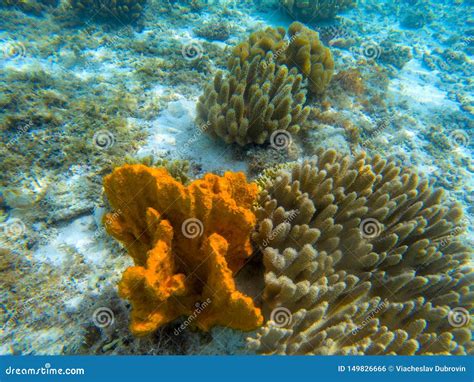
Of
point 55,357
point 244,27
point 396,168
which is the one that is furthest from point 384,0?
point 55,357

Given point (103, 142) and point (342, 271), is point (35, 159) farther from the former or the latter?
point (342, 271)

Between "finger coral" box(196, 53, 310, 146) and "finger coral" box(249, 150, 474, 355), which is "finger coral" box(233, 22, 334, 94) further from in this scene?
"finger coral" box(249, 150, 474, 355)

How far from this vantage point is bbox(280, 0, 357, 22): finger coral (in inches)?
419

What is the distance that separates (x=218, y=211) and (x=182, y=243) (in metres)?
0.48

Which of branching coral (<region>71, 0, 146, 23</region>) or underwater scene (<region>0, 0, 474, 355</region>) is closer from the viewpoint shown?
underwater scene (<region>0, 0, 474, 355</region>)

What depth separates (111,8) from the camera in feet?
29.4

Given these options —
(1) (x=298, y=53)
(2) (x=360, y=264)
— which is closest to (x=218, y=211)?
(2) (x=360, y=264)

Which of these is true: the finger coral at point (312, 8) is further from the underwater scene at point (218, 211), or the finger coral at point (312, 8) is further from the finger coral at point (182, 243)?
the finger coral at point (182, 243)

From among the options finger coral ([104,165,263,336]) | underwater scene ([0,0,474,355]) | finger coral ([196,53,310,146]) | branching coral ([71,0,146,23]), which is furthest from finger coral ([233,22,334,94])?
branching coral ([71,0,146,23])

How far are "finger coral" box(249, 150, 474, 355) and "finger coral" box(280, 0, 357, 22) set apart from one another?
9.60 meters

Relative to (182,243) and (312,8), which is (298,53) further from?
(312,8)

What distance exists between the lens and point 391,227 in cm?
343

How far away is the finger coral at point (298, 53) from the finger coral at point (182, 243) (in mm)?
4045

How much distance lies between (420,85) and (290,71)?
7.85m
